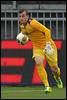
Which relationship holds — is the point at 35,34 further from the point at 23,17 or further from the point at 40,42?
the point at 23,17

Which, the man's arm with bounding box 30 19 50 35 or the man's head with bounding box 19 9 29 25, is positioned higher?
the man's head with bounding box 19 9 29 25

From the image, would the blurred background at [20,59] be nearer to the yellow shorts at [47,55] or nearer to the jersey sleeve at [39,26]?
the yellow shorts at [47,55]

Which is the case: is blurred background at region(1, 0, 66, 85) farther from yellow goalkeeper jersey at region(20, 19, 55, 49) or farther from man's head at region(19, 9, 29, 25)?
man's head at region(19, 9, 29, 25)

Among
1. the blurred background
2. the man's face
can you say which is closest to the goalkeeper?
the man's face

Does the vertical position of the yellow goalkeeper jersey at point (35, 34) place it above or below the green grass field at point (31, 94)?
above

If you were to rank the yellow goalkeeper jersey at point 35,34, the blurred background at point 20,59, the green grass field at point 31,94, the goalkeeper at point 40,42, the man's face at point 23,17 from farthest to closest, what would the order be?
1. the blurred background at point 20,59
2. the green grass field at point 31,94
3. the yellow goalkeeper jersey at point 35,34
4. the goalkeeper at point 40,42
5. the man's face at point 23,17

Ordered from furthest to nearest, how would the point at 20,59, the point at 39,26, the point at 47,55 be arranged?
the point at 20,59 → the point at 47,55 → the point at 39,26

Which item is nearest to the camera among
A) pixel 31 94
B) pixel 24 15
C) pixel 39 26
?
pixel 24 15

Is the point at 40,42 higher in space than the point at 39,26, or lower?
lower

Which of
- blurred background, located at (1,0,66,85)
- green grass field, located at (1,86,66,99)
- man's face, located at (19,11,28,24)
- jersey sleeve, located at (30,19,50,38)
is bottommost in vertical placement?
green grass field, located at (1,86,66,99)

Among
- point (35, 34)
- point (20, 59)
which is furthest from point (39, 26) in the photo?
point (20, 59)

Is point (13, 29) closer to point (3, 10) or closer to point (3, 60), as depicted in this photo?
point (3, 10)

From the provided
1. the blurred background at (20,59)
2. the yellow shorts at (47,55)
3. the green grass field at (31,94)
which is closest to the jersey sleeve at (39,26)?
the yellow shorts at (47,55)

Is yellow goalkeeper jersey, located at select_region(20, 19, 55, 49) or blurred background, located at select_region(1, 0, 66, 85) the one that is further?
blurred background, located at select_region(1, 0, 66, 85)
